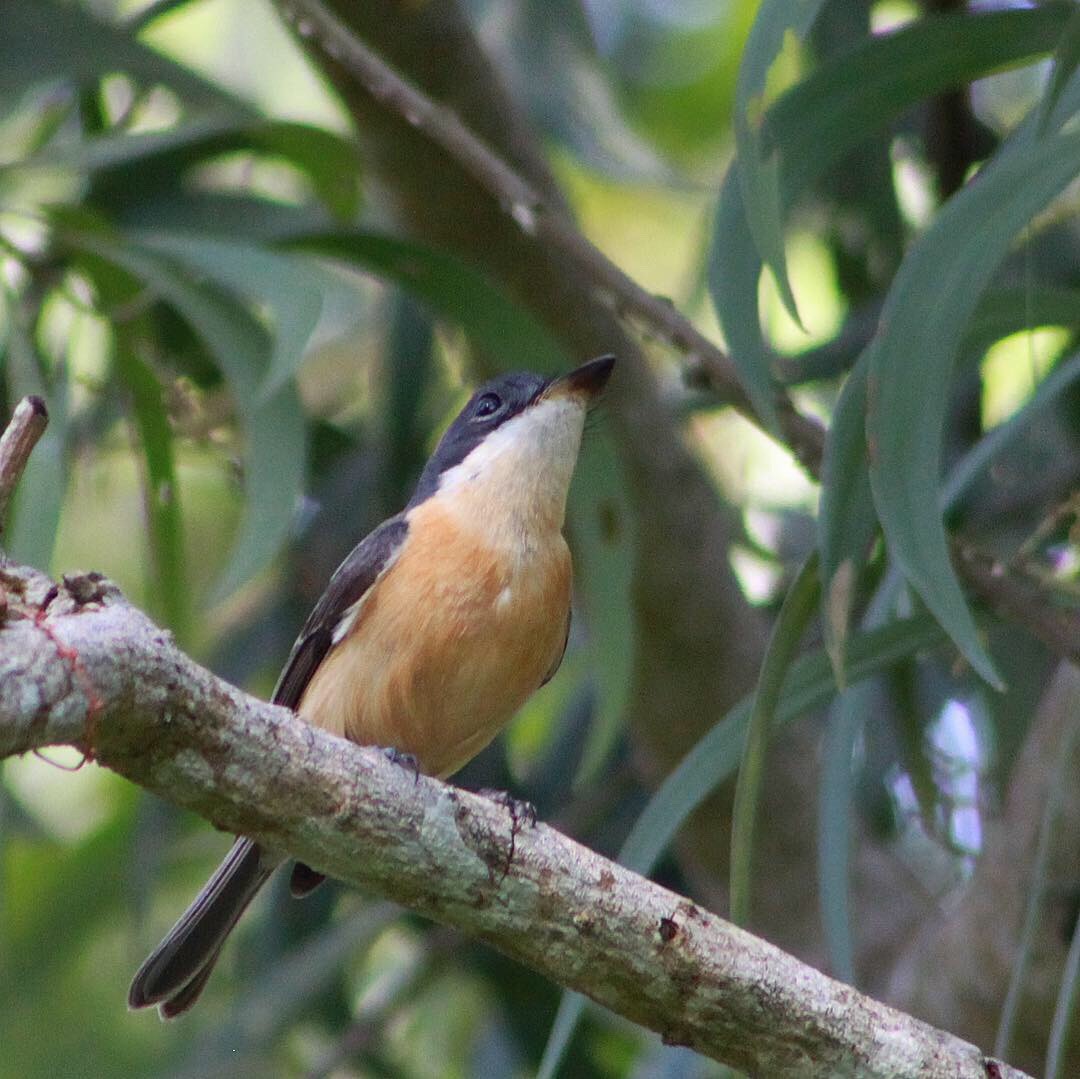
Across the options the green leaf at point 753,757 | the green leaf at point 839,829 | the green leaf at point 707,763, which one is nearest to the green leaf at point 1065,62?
the green leaf at point 753,757

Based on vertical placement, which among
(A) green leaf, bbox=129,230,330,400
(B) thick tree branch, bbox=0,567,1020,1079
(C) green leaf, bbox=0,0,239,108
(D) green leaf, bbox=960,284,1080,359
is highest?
(C) green leaf, bbox=0,0,239,108

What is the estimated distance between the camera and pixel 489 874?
2771 mm

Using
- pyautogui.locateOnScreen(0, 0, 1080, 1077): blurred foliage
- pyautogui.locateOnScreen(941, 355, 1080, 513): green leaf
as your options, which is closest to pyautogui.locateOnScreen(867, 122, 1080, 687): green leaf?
pyautogui.locateOnScreen(0, 0, 1080, 1077): blurred foliage

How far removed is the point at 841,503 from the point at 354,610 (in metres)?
1.53

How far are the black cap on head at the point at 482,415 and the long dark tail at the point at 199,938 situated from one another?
45.4 inches

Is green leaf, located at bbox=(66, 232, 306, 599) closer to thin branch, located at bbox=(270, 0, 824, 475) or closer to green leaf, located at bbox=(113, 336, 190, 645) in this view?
green leaf, located at bbox=(113, 336, 190, 645)

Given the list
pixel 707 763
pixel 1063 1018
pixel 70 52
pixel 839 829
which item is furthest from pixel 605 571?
pixel 70 52

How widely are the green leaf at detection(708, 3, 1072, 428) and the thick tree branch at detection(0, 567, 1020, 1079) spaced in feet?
4.78

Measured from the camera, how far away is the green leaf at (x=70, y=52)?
5000 millimetres

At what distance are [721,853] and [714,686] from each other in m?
0.56

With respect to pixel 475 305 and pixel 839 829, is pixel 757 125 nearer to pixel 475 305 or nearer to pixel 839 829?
pixel 839 829

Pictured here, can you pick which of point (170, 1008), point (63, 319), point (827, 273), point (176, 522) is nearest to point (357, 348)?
point (63, 319)

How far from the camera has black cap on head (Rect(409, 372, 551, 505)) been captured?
4840 mm

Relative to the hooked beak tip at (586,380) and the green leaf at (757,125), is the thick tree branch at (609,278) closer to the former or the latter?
the hooked beak tip at (586,380)
